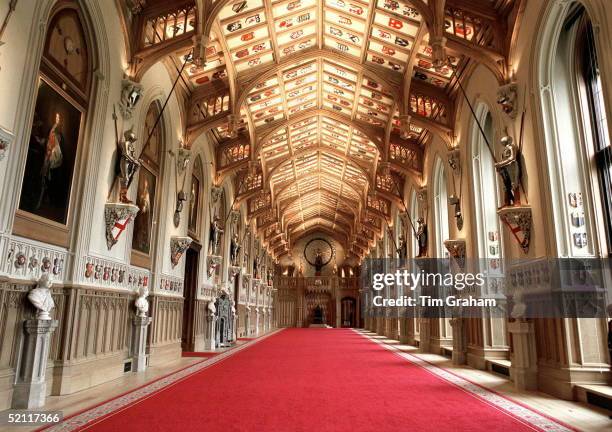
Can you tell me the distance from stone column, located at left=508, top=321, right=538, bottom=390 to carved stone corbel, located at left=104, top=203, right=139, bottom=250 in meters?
7.64

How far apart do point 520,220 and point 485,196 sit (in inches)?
126

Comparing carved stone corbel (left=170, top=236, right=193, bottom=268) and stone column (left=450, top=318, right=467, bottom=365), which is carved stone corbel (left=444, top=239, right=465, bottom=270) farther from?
carved stone corbel (left=170, top=236, right=193, bottom=268)

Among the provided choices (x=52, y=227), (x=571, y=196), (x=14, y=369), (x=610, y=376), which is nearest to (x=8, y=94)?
(x=52, y=227)

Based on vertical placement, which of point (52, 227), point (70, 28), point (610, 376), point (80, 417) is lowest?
point (80, 417)

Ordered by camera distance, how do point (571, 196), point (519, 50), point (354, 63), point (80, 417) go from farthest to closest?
point (354, 63)
point (519, 50)
point (571, 196)
point (80, 417)

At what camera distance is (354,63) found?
13.9 metres

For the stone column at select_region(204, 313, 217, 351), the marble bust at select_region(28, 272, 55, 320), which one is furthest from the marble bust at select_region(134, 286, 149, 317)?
the stone column at select_region(204, 313, 217, 351)

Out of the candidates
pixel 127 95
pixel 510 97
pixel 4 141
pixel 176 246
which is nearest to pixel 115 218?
pixel 127 95

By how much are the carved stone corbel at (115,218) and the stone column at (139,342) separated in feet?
6.59

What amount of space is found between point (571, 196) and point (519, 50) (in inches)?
128

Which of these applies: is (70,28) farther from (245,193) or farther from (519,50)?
(245,193)

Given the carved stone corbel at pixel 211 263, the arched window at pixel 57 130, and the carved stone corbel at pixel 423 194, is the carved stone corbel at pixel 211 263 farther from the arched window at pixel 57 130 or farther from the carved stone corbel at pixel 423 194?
the arched window at pixel 57 130

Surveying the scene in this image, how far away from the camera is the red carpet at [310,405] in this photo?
503 cm

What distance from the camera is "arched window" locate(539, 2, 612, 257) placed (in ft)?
23.4
